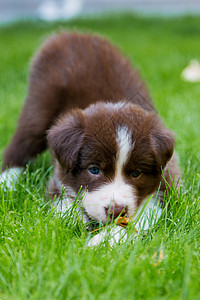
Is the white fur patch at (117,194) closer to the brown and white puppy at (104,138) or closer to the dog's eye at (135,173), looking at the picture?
the brown and white puppy at (104,138)

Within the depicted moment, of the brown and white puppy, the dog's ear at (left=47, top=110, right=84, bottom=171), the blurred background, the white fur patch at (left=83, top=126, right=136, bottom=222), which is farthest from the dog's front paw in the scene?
the blurred background

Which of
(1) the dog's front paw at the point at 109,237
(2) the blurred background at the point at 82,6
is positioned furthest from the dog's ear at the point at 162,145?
(2) the blurred background at the point at 82,6

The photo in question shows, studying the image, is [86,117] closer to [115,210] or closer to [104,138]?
[104,138]

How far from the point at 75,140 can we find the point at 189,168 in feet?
4.22

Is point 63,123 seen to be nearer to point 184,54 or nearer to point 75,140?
point 75,140

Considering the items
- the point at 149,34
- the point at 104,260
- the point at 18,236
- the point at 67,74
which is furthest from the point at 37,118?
the point at 149,34

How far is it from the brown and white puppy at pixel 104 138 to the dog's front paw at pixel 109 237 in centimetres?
4

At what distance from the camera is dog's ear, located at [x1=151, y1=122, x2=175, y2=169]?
3.31 meters

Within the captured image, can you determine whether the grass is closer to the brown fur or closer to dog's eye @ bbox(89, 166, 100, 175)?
the brown fur

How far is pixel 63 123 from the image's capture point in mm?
3549

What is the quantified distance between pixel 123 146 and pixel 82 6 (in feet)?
46.1

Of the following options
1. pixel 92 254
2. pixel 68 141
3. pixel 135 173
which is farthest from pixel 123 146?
pixel 92 254

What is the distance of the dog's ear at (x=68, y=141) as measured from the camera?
329cm

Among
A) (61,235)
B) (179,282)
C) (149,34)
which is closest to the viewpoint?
(179,282)
